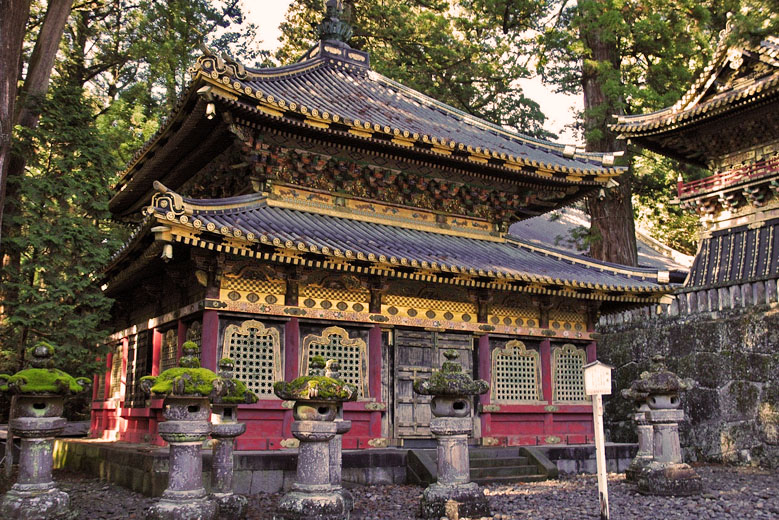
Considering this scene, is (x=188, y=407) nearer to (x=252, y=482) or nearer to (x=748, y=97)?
(x=252, y=482)

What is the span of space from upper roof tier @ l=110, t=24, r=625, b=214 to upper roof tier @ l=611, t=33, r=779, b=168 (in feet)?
15.1

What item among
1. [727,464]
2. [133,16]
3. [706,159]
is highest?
[133,16]

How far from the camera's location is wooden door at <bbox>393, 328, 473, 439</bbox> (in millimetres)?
13109

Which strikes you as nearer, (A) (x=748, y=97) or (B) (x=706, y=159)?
(A) (x=748, y=97)

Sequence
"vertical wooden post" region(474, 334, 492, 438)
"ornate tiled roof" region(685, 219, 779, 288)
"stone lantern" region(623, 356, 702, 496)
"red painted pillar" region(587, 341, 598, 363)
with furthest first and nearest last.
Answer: "ornate tiled roof" region(685, 219, 779, 288), "red painted pillar" region(587, 341, 598, 363), "vertical wooden post" region(474, 334, 492, 438), "stone lantern" region(623, 356, 702, 496)

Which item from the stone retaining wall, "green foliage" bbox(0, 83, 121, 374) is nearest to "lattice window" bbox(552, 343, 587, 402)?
the stone retaining wall

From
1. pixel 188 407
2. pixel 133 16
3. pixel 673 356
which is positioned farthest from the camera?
pixel 133 16

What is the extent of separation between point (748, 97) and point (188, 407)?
16806 millimetres

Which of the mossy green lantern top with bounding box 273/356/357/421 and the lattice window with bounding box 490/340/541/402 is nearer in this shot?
the mossy green lantern top with bounding box 273/356/357/421

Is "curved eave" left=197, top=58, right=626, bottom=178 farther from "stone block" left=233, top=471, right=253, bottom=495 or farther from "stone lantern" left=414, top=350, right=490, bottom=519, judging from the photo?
"stone block" left=233, top=471, right=253, bottom=495

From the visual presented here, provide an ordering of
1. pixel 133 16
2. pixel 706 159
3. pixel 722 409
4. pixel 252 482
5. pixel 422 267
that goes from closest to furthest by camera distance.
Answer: pixel 252 482, pixel 422 267, pixel 722 409, pixel 706 159, pixel 133 16

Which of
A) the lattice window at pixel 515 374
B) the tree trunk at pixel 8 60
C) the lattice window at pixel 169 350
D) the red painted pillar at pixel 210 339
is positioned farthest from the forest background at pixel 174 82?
the lattice window at pixel 515 374

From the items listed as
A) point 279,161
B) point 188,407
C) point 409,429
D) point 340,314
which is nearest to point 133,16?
point 279,161

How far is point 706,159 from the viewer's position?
21.1m
